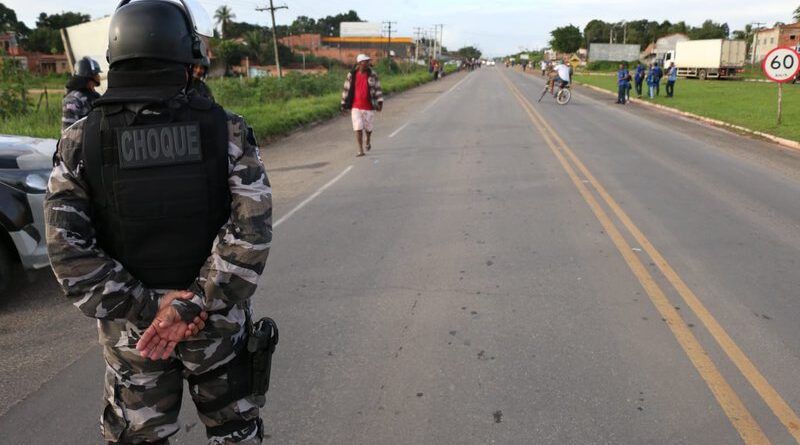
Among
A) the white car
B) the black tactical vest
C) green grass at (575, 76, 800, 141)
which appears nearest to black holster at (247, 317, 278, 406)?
the black tactical vest

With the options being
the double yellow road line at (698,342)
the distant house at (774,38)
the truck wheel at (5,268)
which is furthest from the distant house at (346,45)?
the truck wheel at (5,268)

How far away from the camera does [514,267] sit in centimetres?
509

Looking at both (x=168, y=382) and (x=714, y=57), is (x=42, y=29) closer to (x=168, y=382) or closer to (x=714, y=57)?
(x=714, y=57)

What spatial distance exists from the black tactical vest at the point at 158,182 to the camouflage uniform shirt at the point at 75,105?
451 centimetres

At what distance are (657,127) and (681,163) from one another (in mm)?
6707

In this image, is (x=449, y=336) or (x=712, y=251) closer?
(x=449, y=336)

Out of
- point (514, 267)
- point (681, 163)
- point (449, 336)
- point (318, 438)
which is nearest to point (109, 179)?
point (318, 438)

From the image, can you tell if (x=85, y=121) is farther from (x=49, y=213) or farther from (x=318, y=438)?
(x=318, y=438)

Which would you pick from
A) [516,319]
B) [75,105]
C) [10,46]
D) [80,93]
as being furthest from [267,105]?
[516,319]

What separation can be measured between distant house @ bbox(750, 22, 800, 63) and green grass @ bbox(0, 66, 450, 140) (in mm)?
71753

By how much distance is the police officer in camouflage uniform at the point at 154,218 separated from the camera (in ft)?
5.57

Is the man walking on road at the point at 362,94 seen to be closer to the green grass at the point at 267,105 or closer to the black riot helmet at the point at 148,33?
the green grass at the point at 267,105

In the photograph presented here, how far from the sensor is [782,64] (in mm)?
14977

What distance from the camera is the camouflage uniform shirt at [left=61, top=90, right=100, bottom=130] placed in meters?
5.62
